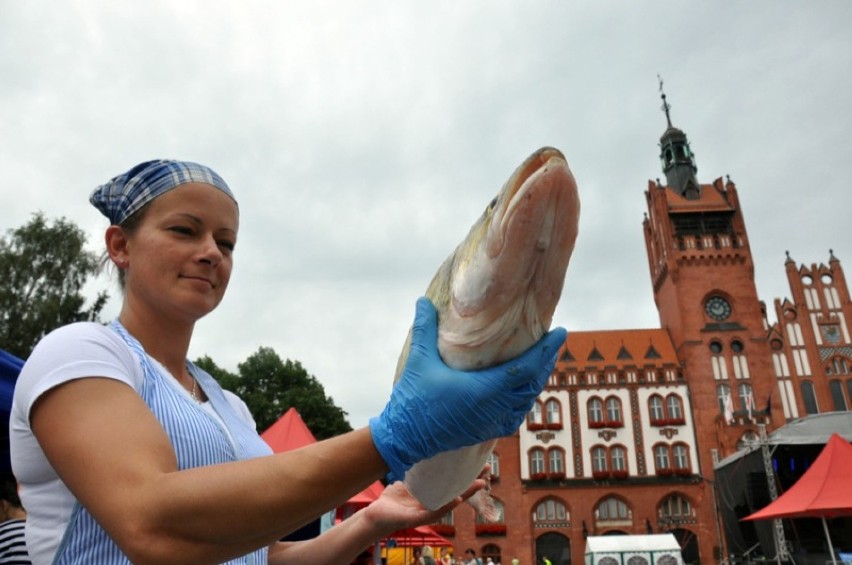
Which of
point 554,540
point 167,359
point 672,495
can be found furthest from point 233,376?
point 167,359

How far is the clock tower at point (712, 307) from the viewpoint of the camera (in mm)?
36156

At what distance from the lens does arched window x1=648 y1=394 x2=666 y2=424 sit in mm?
37906

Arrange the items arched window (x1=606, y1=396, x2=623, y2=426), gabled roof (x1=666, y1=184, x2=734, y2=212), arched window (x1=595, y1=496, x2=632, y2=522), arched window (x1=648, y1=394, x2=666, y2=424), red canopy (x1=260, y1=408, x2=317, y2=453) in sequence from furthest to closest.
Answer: gabled roof (x1=666, y1=184, x2=734, y2=212), arched window (x1=606, y1=396, x2=623, y2=426), arched window (x1=648, y1=394, x2=666, y2=424), arched window (x1=595, y1=496, x2=632, y2=522), red canopy (x1=260, y1=408, x2=317, y2=453)

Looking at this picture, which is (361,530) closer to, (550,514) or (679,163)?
(550,514)

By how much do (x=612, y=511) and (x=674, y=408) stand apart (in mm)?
7858

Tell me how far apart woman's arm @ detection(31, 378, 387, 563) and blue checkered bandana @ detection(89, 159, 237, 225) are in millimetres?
549

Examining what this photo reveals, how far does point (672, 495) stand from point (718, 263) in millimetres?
16055

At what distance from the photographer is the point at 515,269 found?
1.41 metres

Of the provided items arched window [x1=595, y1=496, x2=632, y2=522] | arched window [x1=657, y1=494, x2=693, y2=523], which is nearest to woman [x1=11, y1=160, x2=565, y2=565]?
arched window [x1=595, y1=496, x2=632, y2=522]

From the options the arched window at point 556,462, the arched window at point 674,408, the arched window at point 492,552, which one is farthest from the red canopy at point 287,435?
the arched window at point 674,408

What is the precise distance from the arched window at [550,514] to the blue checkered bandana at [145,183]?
127 ft

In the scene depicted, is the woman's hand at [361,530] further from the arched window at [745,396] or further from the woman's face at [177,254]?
the arched window at [745,396]

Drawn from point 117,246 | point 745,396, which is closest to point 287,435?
point 117,246

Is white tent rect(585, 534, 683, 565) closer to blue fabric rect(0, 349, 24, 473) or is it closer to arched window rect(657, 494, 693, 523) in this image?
arched window rect(657, 494, 693, 523)
